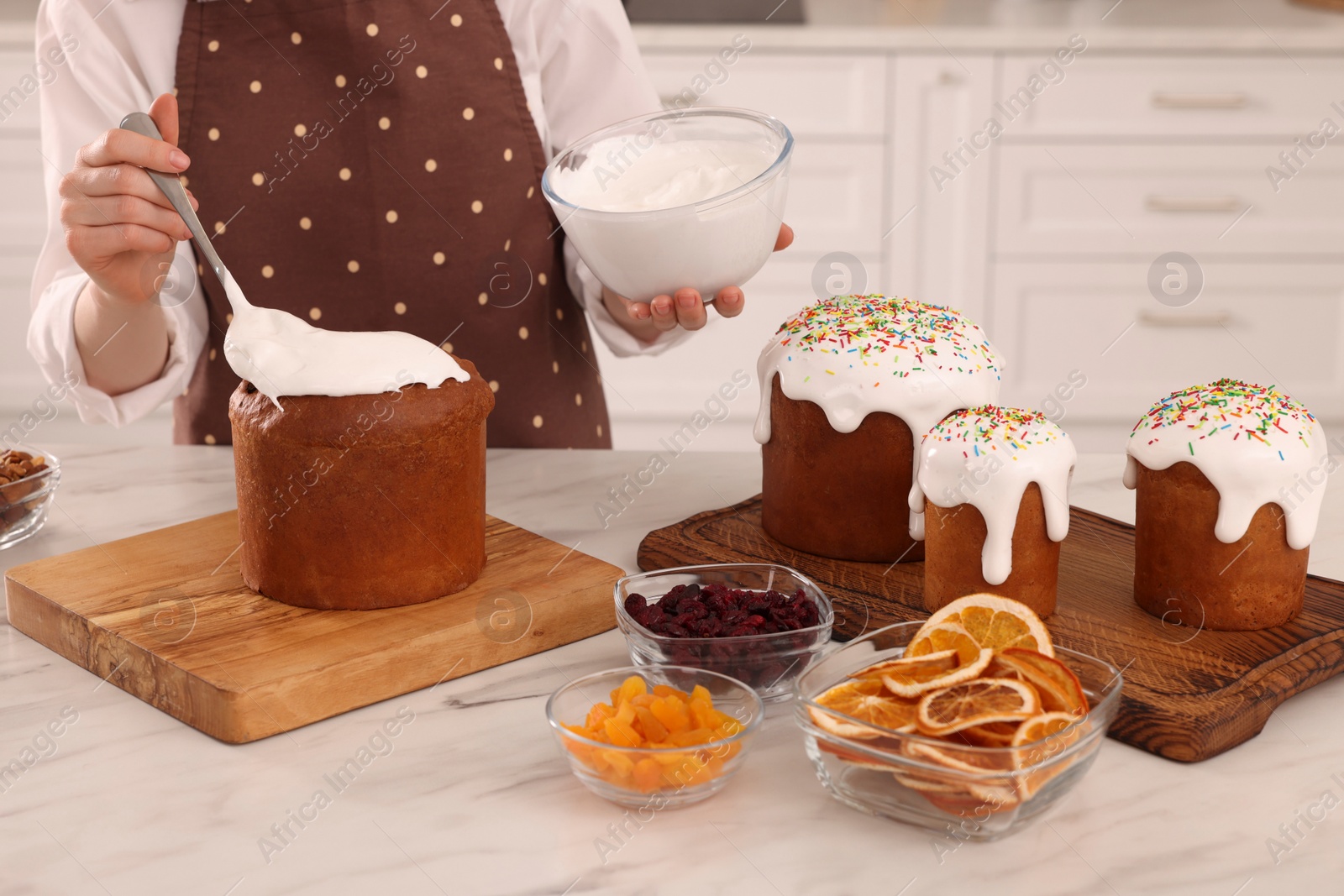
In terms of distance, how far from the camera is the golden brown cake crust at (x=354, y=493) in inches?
40.0

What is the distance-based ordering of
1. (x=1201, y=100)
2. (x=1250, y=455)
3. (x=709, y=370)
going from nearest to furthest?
(x=1250, y=455) < (x=1201, y=100) < (x=709, y=370)

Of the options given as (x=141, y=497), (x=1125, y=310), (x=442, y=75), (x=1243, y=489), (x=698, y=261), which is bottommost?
(x=1125, y=310)

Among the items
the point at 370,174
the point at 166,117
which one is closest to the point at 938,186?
the point at 370,174

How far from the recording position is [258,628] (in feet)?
3.30

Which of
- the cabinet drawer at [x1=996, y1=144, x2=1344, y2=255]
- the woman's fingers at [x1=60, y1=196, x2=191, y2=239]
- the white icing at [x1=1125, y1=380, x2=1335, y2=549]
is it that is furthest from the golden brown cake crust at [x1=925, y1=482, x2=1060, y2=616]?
the cabinet drawer at [x1=996, y1=144, x2=1344, y2=255]

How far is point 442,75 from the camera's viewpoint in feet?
5.00

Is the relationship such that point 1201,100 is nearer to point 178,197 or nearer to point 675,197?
point 675,197

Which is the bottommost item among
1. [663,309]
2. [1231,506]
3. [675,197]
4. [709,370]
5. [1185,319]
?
[709,370]

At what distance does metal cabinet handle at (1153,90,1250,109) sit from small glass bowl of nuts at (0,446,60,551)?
7.81ft

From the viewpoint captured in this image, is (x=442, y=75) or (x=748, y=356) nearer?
(x=442, y=75)

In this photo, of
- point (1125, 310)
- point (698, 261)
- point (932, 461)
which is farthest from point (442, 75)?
point (1125, 310)

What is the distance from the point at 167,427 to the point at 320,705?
240 cm

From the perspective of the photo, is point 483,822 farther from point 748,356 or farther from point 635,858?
point 748,356

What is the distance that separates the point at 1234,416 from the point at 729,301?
1.51 feet
